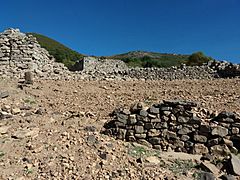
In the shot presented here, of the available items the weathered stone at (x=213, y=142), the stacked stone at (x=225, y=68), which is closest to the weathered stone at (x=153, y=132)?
the weathered stone at (x=213, y=142)

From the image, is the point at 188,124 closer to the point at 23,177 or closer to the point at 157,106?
the point at 157,106

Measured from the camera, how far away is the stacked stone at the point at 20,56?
1279cm

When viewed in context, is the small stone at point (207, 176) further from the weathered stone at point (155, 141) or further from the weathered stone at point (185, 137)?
the weathered stone at point (155, 141)

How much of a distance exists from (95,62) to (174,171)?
655 inches

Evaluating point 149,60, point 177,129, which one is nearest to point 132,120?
point 177,129

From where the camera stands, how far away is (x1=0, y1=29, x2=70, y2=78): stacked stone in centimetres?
1279

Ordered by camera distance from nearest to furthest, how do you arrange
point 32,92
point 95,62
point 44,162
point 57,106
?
point 44,162 → point 57,106 → point 32,92 → point 95,62

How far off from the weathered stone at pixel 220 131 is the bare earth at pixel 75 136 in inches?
30.5

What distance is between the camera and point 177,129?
7.40 meters

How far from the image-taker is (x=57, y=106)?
911cm

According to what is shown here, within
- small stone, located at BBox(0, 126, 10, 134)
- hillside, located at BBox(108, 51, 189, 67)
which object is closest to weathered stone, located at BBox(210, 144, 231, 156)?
small stone, located at BBox(0, 126, 10, 134)

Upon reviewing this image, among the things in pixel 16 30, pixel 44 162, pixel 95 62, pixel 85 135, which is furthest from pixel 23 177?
pixel 95 62

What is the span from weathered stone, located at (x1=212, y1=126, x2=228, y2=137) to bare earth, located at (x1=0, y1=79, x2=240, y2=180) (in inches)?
30.5

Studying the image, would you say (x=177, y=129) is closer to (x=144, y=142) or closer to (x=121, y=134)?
(x=144, y=142)
